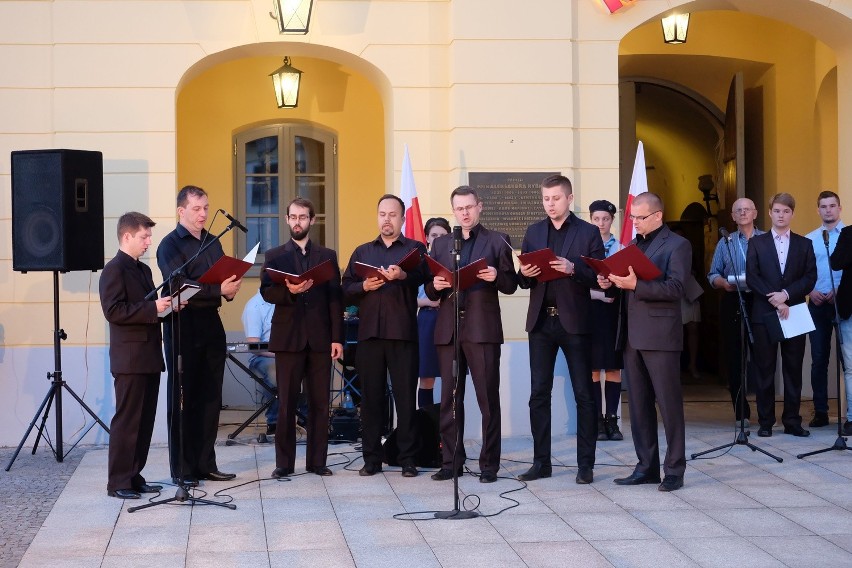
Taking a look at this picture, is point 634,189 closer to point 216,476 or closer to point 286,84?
point 286,84

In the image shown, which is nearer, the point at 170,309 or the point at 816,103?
the point at 170,309

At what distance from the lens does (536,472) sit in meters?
7.69

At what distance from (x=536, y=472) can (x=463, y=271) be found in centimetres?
148

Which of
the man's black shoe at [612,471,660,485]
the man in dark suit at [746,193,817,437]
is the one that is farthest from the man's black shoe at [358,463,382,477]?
the man in dark suit at [746,193,817,437]

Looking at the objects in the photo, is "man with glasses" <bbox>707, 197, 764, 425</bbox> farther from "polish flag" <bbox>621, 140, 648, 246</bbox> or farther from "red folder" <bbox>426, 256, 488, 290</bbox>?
"red folder" <bbox>426, 256, 488, 290</bbox>

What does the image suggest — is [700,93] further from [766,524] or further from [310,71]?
[766,524]

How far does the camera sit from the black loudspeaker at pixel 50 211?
8.56 metres

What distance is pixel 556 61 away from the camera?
9711mm

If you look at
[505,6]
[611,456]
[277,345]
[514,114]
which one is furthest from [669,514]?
[505,6]

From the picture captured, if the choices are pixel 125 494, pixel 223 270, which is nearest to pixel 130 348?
pixel 223 270

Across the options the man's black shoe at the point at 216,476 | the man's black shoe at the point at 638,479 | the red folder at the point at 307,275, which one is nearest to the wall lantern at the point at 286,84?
the red folder at the point at 307,275

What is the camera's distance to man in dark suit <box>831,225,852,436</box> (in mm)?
9352

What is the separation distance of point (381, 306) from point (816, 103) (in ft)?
21.6

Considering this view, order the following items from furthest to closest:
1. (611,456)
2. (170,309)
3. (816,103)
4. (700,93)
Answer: (700,93)
(816,103)
(611,456)
(170,309)
